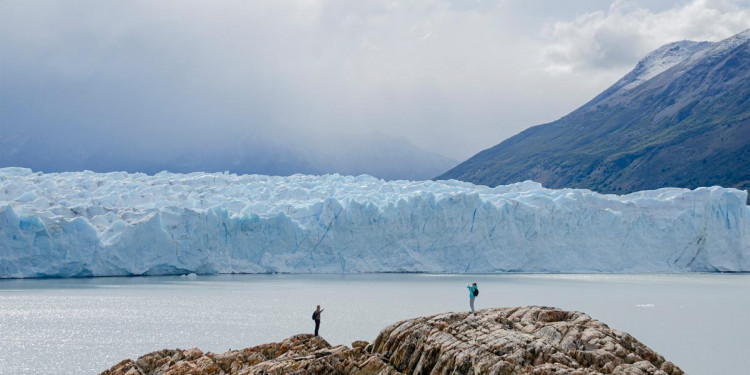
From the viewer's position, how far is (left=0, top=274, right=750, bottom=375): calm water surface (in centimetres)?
1609

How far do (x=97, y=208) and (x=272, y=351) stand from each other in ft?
85.5

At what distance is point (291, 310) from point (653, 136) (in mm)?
91295

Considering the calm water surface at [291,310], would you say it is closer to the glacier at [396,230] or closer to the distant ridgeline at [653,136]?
the glacier at [396,230]

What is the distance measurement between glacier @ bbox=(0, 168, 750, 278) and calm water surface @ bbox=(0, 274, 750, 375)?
1.39 m

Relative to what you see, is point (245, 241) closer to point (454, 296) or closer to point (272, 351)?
point (454, 296)

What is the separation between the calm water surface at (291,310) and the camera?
634 inches

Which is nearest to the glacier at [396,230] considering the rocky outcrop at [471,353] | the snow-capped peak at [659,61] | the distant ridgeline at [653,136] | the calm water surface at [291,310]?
the calm water surface at [291,310]

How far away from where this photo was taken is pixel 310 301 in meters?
25.2

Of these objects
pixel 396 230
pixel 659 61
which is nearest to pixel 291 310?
pixel 396 230

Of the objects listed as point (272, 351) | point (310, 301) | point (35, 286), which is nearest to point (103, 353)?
point (272, 351)

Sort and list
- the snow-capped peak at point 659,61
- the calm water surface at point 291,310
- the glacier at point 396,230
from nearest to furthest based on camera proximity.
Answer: the calm water surface at point 291,310 → the glacier at point 396,230 → the snow-capped peak at point 659,61

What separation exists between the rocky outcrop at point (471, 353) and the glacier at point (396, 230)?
2312 cm

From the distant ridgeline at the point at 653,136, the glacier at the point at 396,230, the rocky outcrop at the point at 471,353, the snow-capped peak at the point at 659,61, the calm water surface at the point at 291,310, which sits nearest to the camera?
the rocky outcrop at the point at 471,353

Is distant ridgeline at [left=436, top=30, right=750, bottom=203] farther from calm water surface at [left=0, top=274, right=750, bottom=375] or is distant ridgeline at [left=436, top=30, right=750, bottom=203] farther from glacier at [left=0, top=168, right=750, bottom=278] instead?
calm water surface at [left=0, top=274, right=750, bottom=375]
